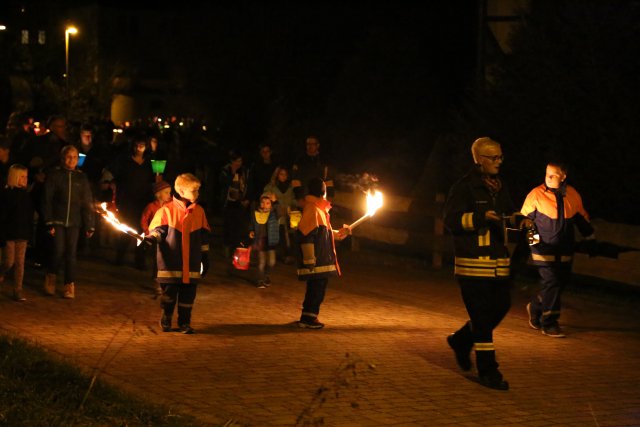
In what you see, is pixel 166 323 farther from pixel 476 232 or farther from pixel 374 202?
pixel 476 232

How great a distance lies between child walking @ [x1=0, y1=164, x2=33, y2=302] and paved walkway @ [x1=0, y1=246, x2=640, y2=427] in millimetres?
440

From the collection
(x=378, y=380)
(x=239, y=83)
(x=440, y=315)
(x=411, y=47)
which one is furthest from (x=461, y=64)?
(x=378, y=380)

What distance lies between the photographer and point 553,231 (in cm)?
1085

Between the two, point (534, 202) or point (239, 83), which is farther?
point (239, 83)

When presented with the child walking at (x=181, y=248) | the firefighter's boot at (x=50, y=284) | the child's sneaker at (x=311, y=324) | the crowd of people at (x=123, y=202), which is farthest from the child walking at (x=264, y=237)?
the child walking at (x=181, y=248)

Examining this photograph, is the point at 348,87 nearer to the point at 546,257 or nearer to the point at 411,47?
the point at 411,47

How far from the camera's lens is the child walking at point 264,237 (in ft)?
46.1

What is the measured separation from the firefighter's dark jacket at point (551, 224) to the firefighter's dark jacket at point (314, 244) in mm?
2015

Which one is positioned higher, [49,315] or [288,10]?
[288,10]

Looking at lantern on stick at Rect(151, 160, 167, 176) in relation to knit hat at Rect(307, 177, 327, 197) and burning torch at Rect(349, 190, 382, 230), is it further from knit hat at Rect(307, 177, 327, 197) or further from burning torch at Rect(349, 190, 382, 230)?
burning torch at Rect(349, 190, 382, 230)

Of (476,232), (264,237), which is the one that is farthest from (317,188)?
(264,237)

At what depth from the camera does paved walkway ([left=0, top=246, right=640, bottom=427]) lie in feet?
25.3

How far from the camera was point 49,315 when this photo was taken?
11500 millimetres

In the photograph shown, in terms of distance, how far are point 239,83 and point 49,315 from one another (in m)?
32.4
